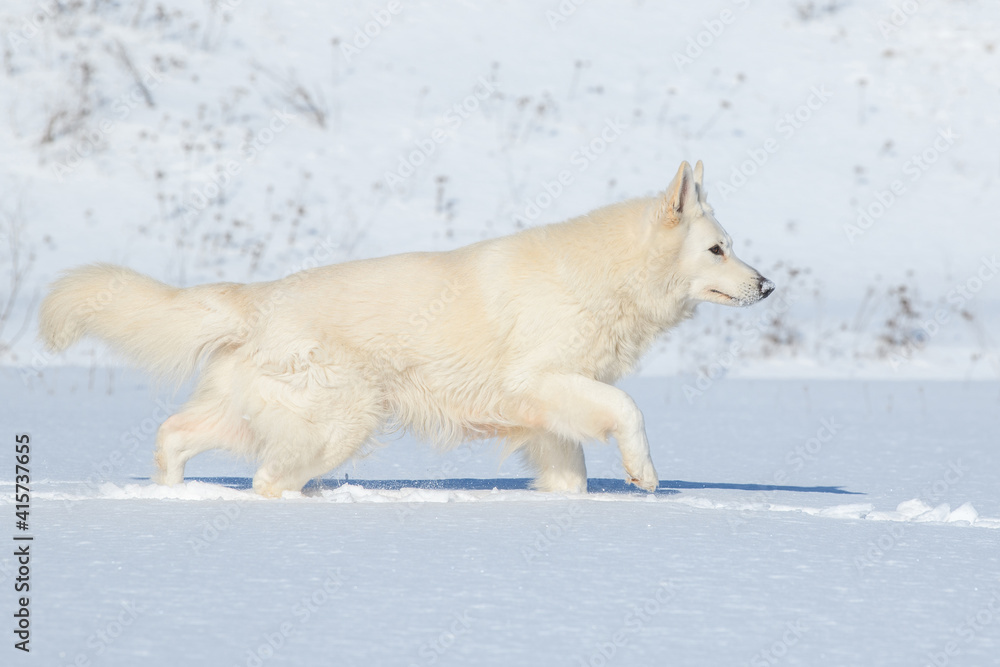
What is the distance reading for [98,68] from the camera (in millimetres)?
14086

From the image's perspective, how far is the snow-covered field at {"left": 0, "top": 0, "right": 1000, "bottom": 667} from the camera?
2.84m

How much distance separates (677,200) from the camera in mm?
5082

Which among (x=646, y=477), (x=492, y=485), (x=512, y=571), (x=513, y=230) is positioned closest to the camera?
(x=512, y=571)

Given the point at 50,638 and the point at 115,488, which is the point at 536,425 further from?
the point at 50,638

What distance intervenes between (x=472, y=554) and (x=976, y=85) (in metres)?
16.1

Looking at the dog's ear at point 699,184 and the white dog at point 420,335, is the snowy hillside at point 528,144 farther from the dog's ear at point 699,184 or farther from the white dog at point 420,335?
the dog's ear at point 699,184

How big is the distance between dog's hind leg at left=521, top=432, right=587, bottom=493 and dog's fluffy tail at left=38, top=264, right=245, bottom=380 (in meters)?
1.57

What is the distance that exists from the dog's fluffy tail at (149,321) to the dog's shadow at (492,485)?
29.0 inches

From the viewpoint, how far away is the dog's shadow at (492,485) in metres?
5.34

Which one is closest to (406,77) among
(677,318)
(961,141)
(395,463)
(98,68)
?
(98,68)

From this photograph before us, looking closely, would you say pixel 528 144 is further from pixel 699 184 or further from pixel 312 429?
pixel 312 429

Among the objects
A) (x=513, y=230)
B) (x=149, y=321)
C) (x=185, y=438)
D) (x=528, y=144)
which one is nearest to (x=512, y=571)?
(x=185, y=438)

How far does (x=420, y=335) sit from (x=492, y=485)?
1090 mm

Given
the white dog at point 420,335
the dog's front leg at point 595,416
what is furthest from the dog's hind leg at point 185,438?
the dog's front leg at point 595,416
